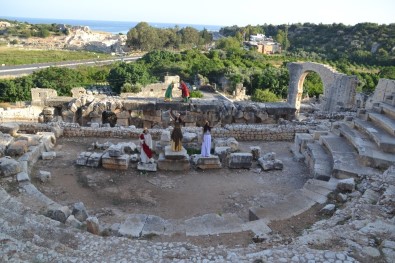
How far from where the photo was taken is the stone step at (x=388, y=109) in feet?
38.2

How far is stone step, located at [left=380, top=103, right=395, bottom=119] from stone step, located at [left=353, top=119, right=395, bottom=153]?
65 cm

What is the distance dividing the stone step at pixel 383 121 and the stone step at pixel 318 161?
1.86 m

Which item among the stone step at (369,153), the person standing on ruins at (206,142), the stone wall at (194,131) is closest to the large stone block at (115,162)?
the person standing on ruins at (206,142)

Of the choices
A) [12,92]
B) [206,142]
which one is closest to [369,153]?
[206,142]

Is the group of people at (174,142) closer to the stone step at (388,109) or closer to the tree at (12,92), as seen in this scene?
the stone step at (388,109)

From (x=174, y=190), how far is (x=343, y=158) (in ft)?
15.1

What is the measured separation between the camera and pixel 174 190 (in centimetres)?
964

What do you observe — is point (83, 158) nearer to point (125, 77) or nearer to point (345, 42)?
point (125, 77)

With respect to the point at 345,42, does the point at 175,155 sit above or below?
below

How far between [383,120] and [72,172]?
9308mm

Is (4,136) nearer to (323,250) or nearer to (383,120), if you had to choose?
(323,250)

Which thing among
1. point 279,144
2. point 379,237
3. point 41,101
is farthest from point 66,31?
point 379,237

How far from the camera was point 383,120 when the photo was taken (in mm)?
11266

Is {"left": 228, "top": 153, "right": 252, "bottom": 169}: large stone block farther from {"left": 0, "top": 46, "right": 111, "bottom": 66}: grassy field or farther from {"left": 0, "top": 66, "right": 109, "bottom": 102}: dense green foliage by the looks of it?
{"left": 0, "top": 46, "right": 111, "bottom": 66}: grassy field
